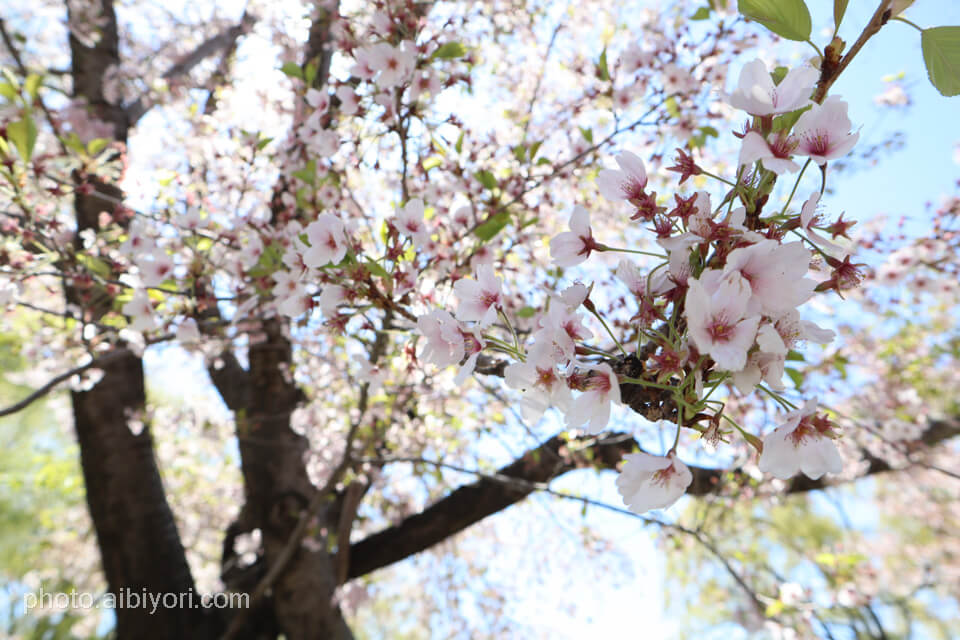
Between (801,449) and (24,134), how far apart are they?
5.99 feet

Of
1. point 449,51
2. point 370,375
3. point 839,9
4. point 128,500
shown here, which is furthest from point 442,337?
point 128,500

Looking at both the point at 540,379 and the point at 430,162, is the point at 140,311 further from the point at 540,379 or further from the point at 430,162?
the point at 540,379

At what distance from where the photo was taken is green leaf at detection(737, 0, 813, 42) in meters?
0.62

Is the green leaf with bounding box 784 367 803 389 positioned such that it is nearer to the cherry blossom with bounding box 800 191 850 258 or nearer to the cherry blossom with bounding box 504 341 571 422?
the cherry blossom with bounding box 800 191 850 258

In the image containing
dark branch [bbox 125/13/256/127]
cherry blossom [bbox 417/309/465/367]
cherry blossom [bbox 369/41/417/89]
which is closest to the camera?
cherry blossom [bbox 417/309/465/367]

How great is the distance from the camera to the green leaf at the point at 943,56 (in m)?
0.61

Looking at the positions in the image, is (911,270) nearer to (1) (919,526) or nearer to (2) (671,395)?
(2) (671,395)

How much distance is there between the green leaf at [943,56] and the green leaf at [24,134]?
1.82 meters

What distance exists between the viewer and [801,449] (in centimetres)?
66

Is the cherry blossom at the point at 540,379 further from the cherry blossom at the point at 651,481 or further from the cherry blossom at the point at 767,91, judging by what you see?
the cherry blossom at the point at 767,91

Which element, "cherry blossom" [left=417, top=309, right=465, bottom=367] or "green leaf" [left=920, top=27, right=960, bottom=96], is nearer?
"green leaf" [left=920, top=27, right=960, bottom=96]

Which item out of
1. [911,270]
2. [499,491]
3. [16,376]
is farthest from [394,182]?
[16,376]

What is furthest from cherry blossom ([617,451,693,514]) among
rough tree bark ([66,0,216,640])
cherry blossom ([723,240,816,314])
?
rough tree bark ([66,0,216,640])

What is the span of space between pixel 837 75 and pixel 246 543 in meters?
3.29
